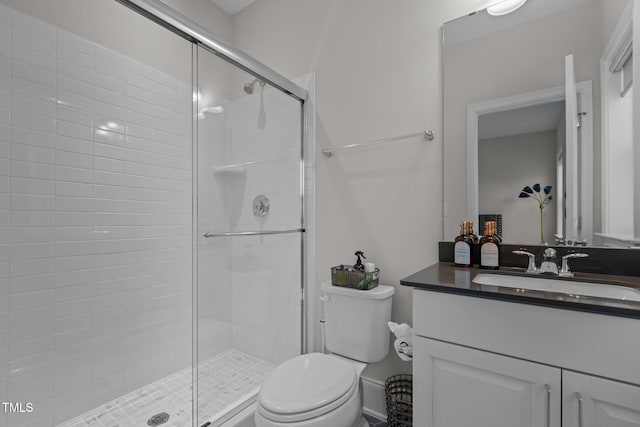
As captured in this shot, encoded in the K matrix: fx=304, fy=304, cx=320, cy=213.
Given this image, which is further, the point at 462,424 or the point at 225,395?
the point at 225,395

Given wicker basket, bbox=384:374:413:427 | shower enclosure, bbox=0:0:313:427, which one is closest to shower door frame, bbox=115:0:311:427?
shower enclosure, bbox=0:0:313:427

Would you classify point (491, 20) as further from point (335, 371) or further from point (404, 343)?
point (335, 371)

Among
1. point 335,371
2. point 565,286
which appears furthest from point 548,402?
point 335,371

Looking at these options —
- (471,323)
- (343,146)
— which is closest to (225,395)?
(471,323)

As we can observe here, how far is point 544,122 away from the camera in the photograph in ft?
4.23

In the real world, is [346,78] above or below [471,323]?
above

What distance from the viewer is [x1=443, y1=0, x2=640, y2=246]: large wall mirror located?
1144mm

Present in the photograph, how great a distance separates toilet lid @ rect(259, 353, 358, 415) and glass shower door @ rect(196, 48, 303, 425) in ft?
1.51

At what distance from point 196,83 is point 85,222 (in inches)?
36.0

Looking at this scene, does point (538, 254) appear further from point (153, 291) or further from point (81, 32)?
point (81, 32)

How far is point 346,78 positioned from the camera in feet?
5.98

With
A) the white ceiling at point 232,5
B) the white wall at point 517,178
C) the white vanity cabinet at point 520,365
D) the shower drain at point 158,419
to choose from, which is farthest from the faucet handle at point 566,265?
the white ceiling at point 232,5

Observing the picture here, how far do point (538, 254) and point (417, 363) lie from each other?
0.73m

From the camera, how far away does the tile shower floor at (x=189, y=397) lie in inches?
59.1
